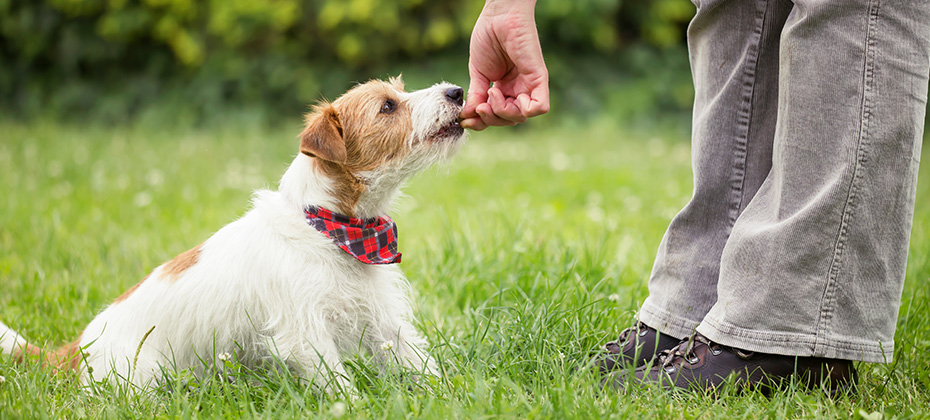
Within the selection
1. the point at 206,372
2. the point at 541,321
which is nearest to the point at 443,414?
the point at 541,321

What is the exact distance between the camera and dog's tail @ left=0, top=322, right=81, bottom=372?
234cm

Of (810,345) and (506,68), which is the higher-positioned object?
(506,68)

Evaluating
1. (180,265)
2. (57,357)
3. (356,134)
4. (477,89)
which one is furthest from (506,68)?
(57,357)

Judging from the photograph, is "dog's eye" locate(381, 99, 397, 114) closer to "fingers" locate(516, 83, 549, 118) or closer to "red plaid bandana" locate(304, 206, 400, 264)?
"red plaid bandana" locate(304, 206, 400, 264)

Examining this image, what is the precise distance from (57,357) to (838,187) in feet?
8.18

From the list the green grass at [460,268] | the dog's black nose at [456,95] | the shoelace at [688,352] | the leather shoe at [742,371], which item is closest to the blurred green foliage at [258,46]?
the green grass at [460,268]

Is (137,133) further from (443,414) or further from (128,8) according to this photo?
(443,414)

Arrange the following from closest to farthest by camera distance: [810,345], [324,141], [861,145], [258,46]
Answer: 1. [861,145]
2. [810,345]
3. [324,141]
4. [258,46]

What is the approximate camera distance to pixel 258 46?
11.4 m

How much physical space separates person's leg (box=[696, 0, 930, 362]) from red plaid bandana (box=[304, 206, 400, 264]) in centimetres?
111

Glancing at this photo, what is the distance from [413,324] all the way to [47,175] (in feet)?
15.7

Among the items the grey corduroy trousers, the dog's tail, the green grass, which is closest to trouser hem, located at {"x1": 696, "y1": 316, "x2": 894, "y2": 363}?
the grey corduroy trousers

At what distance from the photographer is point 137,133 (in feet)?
30.6

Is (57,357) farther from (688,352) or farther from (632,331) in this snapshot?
(688,352)
